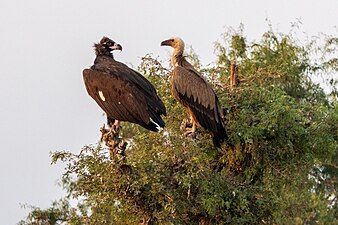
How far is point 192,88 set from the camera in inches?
650

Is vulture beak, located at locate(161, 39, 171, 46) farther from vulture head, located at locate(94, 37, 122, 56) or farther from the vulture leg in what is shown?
the vulture leg

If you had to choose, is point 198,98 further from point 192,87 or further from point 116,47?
point 116,47

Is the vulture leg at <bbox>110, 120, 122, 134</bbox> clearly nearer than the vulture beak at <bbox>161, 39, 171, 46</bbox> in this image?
Yes

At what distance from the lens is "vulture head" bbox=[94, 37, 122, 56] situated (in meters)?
16.1

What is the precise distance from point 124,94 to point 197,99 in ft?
5.52

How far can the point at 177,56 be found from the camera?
17281 mm

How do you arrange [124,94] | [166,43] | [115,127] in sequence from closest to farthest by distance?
[115,127] < [124,94] < [166,43]

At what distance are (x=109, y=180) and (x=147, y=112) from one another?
3.69 ft

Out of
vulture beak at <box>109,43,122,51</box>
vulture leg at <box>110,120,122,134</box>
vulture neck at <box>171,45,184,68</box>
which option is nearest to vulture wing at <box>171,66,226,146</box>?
vulture neck at <box>171,45,184,68</box>

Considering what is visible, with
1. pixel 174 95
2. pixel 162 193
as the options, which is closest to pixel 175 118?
pixel 174 95

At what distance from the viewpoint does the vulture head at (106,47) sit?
52.8 ft

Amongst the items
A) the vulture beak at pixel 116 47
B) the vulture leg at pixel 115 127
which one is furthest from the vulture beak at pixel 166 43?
the vulture leg at pixel 115 127

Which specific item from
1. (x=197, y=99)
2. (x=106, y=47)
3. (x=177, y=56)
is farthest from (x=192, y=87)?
(x=106, y=47)

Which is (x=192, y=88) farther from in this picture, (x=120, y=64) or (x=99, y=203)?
(x=99, y=203)
